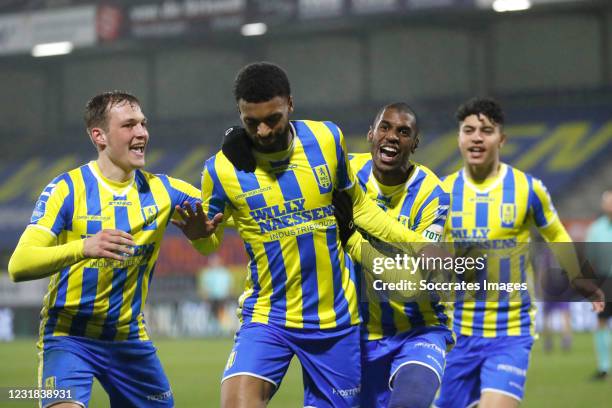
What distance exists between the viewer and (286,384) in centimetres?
1158

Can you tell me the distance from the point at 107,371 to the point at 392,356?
1452 mm

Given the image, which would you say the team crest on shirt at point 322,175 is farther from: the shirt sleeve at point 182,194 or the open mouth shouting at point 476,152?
the open mouth shouting at point 476,152

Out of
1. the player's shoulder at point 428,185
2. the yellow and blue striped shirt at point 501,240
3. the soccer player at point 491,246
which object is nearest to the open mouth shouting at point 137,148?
the player's shoulder at point 428,185

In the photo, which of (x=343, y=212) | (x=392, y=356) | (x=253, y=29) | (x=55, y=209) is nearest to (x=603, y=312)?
(x=392, y=356)

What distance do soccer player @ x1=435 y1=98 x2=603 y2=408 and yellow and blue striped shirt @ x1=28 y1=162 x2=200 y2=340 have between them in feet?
6.75

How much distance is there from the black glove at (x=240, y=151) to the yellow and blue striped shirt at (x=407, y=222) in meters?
0.89

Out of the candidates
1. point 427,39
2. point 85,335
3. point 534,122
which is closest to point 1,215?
point 427,39

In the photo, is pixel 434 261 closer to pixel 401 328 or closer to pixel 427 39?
pixel 401 328

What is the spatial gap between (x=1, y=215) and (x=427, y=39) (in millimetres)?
12269

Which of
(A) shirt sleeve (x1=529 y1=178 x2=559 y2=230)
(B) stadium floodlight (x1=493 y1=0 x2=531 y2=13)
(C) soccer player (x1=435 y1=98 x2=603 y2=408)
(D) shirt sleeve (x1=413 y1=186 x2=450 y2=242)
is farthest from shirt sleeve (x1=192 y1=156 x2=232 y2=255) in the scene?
(B) stadium floodlight (x1=493 y1=0 x2=531 y2=13)

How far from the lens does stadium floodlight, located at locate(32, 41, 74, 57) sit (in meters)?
25.1

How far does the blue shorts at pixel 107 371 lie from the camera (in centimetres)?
461

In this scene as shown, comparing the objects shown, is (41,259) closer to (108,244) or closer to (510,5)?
(108,244)

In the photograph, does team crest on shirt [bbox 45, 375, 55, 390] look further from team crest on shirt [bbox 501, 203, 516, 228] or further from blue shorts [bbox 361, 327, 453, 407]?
team crest on shirt [bbox 501, 203, 516, 228]
